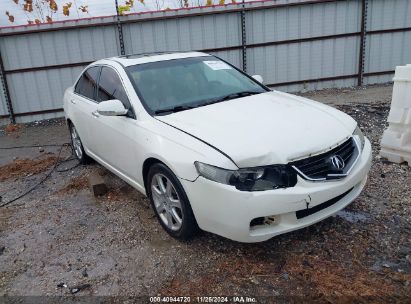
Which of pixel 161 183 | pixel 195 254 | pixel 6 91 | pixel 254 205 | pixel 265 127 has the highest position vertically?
pixel 265 127

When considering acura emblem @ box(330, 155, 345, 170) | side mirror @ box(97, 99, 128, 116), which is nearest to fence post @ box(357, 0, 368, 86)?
acura emblem @ box(330, 155, 345, 170)

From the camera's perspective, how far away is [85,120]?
5.04 metres

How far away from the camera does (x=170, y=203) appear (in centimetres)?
346

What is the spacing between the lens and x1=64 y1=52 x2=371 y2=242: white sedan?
2.87 meters

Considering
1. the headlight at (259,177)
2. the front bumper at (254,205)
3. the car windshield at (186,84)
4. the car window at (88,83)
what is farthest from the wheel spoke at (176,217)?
the car window at (88,83)

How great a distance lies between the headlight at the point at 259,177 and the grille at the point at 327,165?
87 millimetres

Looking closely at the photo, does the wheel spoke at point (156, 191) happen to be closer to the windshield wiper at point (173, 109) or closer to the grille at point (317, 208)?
the windshield wiper at point (173, 109)

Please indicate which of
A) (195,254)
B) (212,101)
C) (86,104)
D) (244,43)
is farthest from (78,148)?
(244,43)

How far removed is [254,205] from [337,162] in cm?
79

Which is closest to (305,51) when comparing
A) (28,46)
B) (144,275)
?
(28,46)

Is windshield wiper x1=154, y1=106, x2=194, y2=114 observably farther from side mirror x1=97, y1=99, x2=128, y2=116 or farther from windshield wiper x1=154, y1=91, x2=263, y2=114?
side mirror x1=97, y1=99, x2=128, y2=116

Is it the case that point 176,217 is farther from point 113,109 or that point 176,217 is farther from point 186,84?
point 186,84

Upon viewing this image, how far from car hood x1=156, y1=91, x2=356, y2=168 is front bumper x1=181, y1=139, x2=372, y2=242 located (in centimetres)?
23

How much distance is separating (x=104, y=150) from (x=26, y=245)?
1.32 metres
